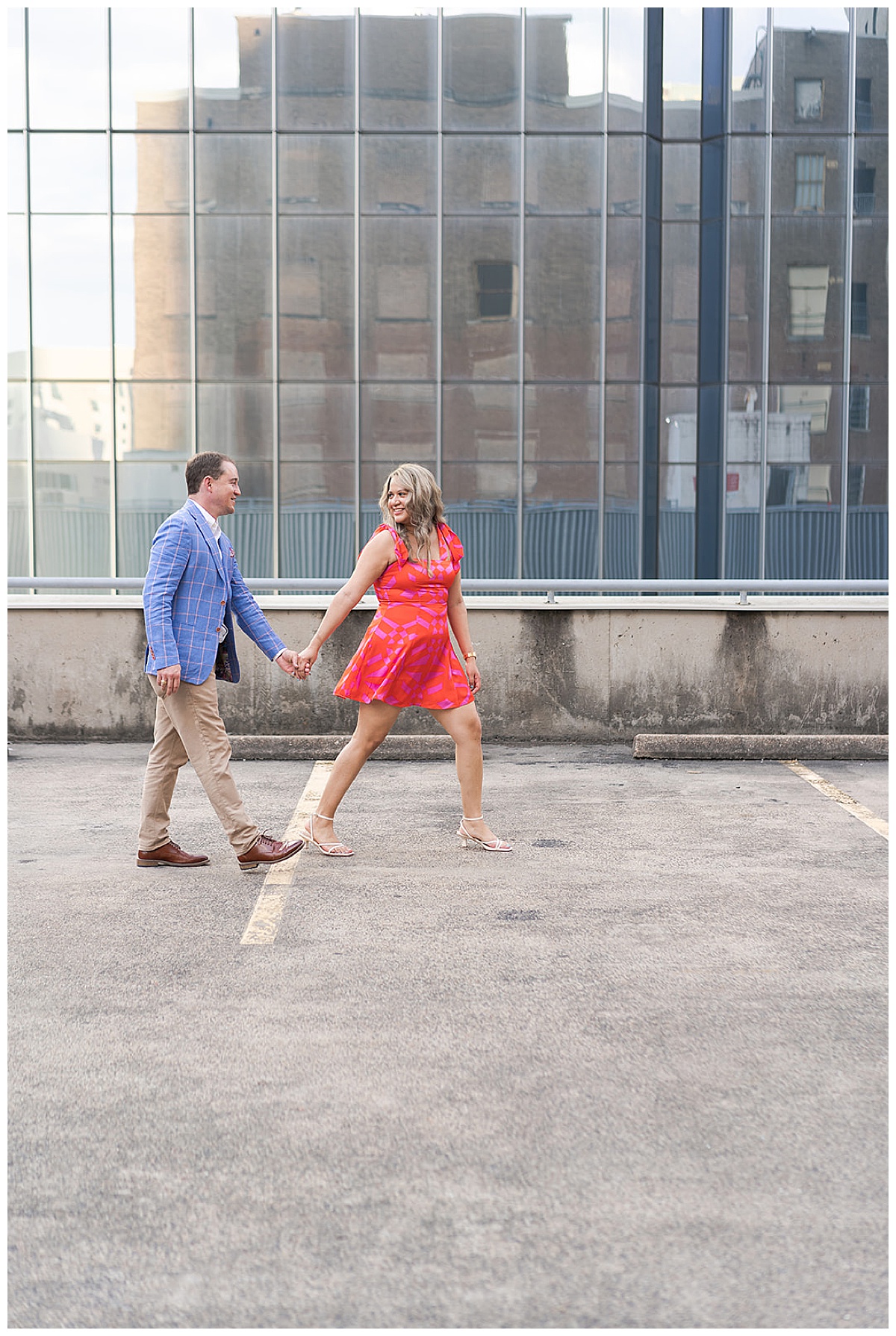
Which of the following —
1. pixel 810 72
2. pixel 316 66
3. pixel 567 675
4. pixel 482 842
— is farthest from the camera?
pixel 810 72

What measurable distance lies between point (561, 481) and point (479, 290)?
8.78ft

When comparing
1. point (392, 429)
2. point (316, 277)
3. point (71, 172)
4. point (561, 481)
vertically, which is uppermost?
point (71, 172)

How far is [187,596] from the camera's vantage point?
6098 mm

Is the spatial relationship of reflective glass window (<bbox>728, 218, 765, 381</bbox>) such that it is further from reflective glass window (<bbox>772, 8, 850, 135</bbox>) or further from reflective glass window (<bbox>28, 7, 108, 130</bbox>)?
reflective glass window (<bbox>28, 7, 108, 130</bbox>)

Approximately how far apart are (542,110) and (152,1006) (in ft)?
51.2

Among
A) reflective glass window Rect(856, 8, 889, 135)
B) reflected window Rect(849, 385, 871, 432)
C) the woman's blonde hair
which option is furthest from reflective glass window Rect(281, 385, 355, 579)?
the woman's blonde hair

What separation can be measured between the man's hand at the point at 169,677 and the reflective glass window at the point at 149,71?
13.7 meters

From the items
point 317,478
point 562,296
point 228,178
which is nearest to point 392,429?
point 317,478

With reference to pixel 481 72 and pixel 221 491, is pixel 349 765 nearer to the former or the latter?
pixel 221 491

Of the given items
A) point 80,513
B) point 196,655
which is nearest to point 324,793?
point 196,655

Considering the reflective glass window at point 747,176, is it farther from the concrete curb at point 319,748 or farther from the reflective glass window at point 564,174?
the concrete curb at point 319,748

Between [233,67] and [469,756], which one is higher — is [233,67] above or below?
above

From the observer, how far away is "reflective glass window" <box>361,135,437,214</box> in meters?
17.4

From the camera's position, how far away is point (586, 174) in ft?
57.4
